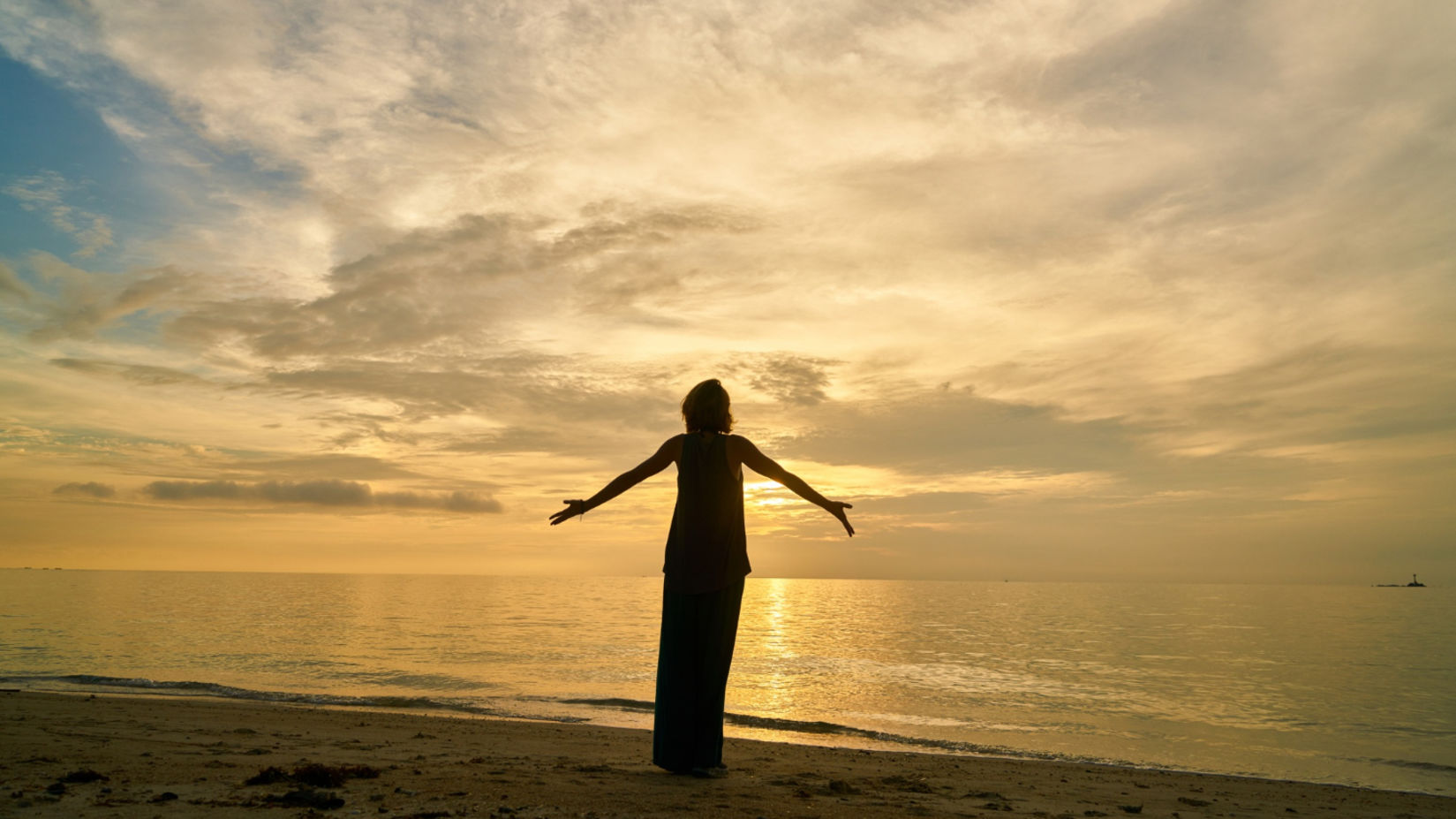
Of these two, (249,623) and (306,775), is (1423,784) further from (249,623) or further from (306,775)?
(249,623)

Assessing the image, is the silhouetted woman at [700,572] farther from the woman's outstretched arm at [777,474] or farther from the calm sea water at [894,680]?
the calm sea water at [894,680]

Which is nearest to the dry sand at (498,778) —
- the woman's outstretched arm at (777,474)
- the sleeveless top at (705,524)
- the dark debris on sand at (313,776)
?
the dark debris on sand at (313,776)

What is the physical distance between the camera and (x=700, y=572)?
620 cm

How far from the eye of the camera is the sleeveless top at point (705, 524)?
6207 millimetres

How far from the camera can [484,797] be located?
5680 millimetres

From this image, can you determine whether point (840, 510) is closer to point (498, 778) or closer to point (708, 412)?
point (708, 412)

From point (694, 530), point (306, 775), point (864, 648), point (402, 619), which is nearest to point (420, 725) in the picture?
point (306, 775)

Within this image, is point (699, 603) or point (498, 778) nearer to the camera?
point (699, 603)

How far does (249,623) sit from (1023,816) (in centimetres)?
4293

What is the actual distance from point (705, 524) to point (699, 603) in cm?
62

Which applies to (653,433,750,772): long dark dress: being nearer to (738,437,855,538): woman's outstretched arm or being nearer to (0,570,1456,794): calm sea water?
(738,437,855,538): woman's outstretched arm

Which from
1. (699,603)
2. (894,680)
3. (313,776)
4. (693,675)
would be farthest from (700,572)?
(894,680)

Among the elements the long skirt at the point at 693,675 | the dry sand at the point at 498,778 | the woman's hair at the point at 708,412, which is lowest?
the dry sand at the point at 498,778

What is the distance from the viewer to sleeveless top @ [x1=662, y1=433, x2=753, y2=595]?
244 inches
